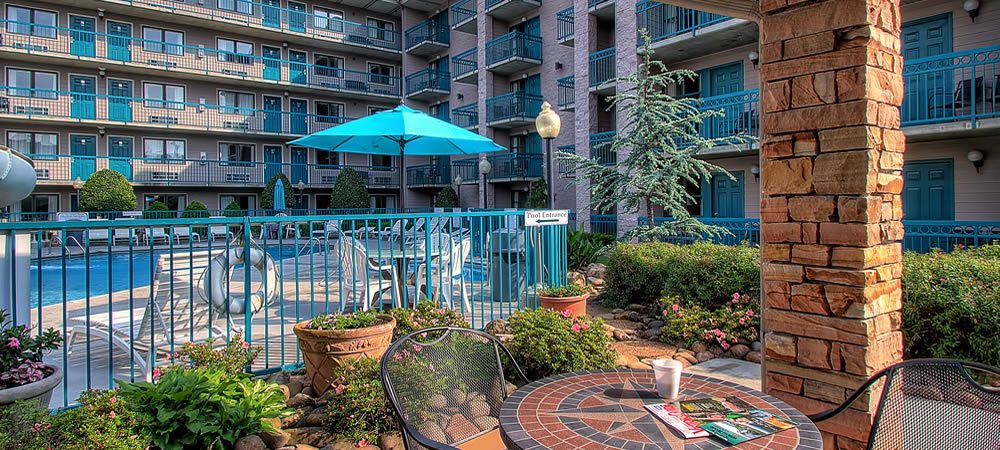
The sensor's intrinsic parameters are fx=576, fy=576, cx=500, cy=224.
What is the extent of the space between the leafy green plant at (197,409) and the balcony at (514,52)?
19.6 meters

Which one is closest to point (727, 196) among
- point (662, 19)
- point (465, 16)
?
point (662, 19)

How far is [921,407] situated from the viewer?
199cm

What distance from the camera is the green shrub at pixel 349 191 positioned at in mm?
26062

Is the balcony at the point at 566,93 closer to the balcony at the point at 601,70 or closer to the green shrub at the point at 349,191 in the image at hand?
the balcony at the point at 601,70

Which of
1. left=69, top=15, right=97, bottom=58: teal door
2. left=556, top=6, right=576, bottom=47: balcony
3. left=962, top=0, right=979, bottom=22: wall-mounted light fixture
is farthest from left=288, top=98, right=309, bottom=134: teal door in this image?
left=962, top=0, right=979, bottom=22: wall-mounted light fixture

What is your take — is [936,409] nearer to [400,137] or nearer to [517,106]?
[400,137]

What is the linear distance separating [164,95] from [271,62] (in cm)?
484

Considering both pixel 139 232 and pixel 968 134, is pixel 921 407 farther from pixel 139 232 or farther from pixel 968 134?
pixel 139 232

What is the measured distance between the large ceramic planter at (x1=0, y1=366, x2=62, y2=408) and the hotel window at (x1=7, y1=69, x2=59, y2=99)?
2591 centimetres

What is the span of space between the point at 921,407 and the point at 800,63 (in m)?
1.45

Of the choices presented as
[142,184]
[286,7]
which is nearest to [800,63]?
[142,184]

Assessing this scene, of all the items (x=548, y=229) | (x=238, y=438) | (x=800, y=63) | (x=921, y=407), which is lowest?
(x=238, y=438)

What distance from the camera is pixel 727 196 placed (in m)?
14.5

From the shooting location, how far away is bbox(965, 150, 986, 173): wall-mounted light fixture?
33.2ft
